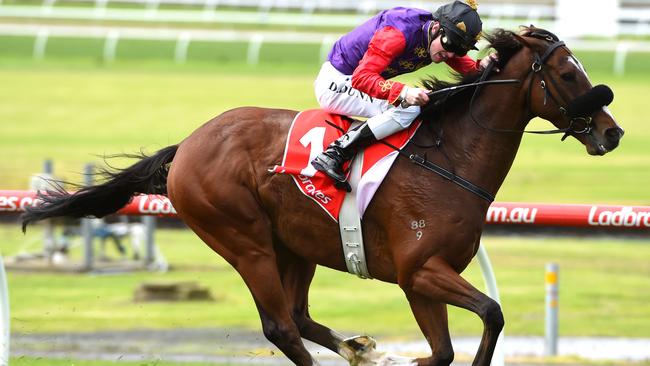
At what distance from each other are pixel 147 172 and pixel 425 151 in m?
1.48

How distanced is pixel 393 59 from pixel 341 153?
48 cm

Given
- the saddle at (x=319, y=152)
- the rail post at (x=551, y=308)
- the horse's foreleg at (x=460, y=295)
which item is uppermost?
the saddle at (x=319, y=152)

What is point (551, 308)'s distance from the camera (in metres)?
8.14

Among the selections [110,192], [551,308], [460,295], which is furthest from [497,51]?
[551,308]

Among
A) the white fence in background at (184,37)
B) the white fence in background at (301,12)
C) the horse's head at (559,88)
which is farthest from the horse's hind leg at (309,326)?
the white fence in background at (301,12)

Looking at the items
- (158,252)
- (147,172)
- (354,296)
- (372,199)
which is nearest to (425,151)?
(372,199)

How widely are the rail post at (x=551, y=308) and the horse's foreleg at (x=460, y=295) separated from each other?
2.90 metres

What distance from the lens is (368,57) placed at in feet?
18.2

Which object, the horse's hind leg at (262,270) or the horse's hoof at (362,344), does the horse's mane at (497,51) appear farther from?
the horse's hoof at (362,344)

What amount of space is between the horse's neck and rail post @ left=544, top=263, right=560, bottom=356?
2.73 meters

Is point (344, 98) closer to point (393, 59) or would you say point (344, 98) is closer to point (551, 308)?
point (393, 59)

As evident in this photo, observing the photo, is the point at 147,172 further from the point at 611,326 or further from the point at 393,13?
the point at 611,326

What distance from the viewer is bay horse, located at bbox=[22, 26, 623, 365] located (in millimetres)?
5375

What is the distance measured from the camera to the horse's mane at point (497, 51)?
5508 millimetres
